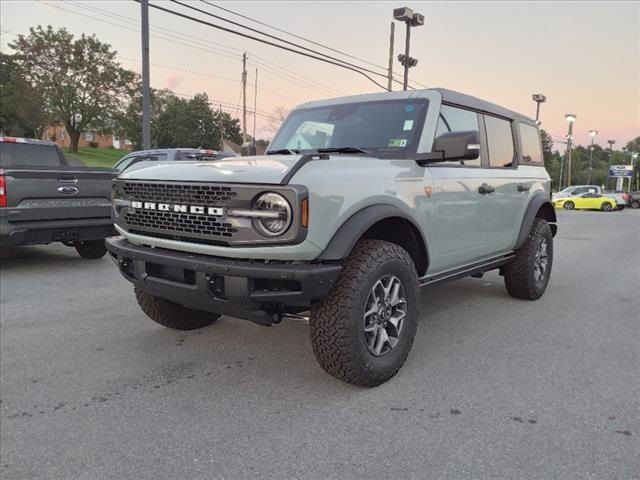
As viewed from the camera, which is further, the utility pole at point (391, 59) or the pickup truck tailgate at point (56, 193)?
the utility pole at point (391, 59)

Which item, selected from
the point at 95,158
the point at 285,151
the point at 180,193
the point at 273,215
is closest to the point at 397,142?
the point at 285,151

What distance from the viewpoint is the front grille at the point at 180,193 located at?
A: 2875 millimetres

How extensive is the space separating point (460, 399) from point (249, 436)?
1282 mm

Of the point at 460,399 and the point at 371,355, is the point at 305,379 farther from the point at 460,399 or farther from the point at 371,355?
the point at 460,399

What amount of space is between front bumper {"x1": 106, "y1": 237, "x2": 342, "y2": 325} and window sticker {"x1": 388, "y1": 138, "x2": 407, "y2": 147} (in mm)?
1361

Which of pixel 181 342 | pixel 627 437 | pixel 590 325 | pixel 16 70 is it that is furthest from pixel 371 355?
pixel 16 70

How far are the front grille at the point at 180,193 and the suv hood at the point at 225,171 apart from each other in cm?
4

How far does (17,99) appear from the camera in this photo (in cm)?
4550

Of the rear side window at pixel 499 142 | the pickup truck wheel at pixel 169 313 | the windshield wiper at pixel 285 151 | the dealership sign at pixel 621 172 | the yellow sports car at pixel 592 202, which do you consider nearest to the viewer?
the pickup truck wheel at pixel 169 313

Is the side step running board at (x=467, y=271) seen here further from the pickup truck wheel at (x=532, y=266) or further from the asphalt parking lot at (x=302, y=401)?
the asphalt parking lot at (x=302, y=401)

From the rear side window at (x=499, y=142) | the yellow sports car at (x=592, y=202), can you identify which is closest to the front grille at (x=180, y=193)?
the rear side window at (x=499, y=142)

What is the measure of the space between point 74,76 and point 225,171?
57593 millimetres

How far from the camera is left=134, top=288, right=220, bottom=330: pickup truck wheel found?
156 inches

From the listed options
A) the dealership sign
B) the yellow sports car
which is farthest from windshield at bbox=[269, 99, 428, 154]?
the dealership sign
